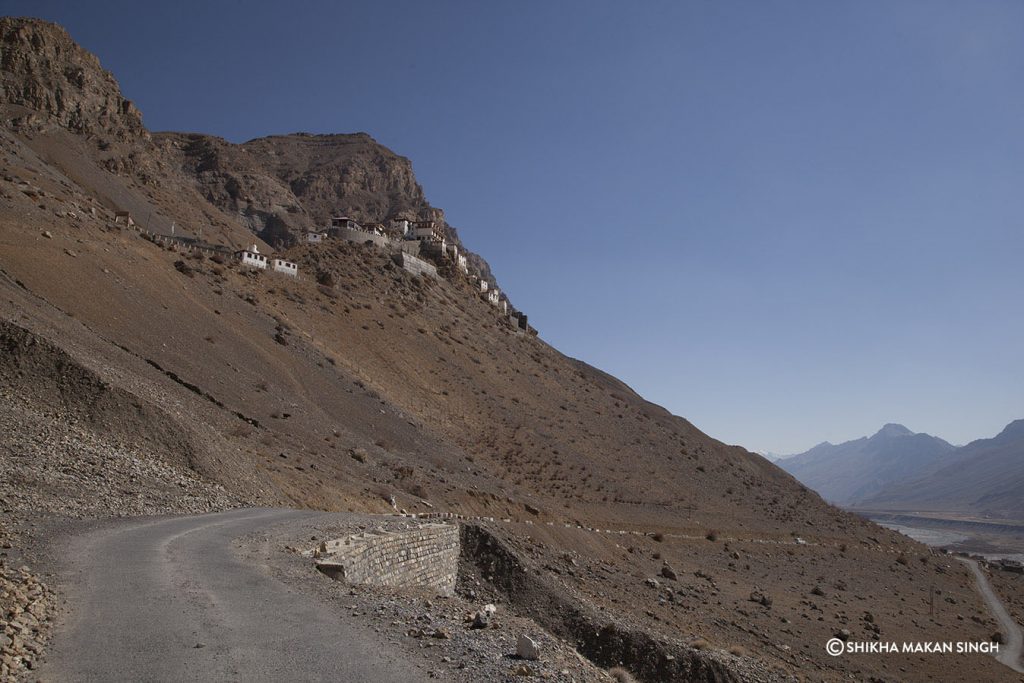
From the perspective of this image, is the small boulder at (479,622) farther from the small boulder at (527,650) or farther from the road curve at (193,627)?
the road curve at (193,627)

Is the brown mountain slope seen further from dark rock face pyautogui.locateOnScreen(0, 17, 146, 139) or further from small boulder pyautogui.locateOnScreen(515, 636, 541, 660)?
small boulder pyautogui.locateOnScreen(515, 636, 541, 660)

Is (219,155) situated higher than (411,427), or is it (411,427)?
(219,155)

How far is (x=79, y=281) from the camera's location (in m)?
33.5

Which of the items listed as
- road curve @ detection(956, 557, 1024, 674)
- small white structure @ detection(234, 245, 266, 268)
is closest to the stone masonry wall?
road curve @ detection(956, 557, 1024, 674)

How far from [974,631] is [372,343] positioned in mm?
39125

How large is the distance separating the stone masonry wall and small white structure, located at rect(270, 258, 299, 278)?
135ft

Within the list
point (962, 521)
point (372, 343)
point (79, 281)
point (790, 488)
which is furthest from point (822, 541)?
point (962, 521)

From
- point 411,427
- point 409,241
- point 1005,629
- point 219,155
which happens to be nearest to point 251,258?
point 411,427

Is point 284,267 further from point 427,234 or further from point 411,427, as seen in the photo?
point 427,234

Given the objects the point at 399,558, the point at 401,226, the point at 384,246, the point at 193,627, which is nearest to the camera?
the point at 193,627

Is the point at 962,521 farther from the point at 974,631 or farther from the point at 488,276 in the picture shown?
the point at 974,631

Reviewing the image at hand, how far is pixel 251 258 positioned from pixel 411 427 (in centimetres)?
2316

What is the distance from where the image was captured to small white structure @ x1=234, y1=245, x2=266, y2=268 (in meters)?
54.5

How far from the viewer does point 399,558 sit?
1574cm
